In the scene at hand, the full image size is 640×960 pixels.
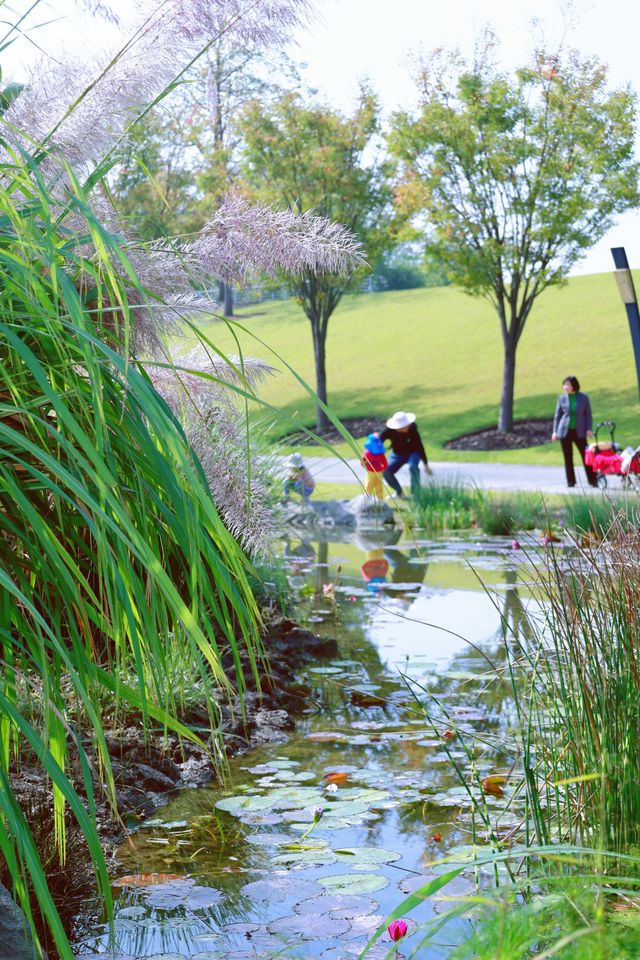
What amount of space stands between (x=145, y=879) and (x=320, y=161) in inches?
1012

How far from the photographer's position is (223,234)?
3895mm

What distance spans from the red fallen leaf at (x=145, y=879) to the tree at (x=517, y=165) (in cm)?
2216

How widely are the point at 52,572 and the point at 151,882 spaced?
159cm

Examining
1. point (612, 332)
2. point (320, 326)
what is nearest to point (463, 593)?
point (320, 326)

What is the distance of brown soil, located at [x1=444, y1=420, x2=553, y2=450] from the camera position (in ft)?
80.5

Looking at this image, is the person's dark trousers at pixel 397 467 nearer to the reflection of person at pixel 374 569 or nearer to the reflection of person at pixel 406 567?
the reflection of person at pixel 374 569

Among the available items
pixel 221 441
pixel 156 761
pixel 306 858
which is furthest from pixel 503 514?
pixel 306 858

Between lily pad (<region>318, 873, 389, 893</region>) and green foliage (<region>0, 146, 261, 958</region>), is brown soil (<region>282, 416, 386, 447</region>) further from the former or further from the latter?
green foliage (<region>0, 146, 261, 958</region>)

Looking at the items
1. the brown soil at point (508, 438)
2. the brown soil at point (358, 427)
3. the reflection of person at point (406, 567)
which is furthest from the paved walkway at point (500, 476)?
the brown soil at point (358, 427)

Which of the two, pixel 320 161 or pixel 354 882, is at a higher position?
pixel 320 161

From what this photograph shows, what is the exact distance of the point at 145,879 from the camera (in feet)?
10.6

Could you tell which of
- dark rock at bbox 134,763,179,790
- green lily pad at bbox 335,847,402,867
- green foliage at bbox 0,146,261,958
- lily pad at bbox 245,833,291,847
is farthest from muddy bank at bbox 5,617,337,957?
green lily pad at bbox 335,847,402,867

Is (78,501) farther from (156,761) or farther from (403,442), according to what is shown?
(403,442)

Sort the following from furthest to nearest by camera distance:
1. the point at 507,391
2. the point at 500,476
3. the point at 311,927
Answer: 1. the point at 507,391
2. the point at 500,476
3. the point at 311,927
